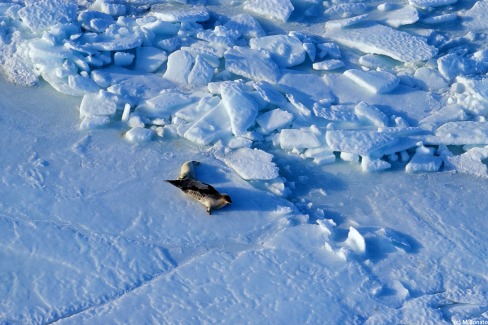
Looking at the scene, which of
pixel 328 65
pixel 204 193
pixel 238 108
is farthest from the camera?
pixel 328 65

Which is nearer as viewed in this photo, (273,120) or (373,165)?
(373,165)

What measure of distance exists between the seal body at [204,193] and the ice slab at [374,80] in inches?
53.2

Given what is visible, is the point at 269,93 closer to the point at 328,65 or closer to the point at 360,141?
the point at 328,65

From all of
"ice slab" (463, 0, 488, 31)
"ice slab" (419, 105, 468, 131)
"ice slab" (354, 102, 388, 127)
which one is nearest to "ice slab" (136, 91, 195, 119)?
"ice slab" (354, 102, 388, 127)

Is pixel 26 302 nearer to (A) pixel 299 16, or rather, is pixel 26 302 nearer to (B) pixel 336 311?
(B) pixel 336 311

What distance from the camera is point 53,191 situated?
3.94m

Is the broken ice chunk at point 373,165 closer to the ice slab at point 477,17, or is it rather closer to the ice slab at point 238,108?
the ice slab at point 238,108

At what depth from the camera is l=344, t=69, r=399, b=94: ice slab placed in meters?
4.62

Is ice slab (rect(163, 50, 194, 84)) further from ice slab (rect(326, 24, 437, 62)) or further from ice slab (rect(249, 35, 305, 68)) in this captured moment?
ice slab (rect(326, 24, 437, 62))

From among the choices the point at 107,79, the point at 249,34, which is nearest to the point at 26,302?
the point at 107,79

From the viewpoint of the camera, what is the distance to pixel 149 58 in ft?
15.8

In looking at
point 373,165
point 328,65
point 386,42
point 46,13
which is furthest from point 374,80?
point 46,13

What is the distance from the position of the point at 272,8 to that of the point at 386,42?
0.89 metres

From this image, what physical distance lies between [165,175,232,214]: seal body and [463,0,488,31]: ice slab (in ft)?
8.35
